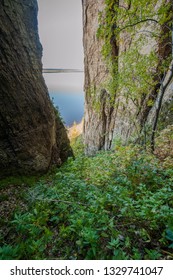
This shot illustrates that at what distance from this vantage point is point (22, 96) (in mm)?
3656

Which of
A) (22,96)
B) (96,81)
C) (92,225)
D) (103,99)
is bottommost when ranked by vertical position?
(92,225)

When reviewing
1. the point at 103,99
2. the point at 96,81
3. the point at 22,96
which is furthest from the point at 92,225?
the point at 96,81

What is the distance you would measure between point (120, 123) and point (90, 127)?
3738 millimetres

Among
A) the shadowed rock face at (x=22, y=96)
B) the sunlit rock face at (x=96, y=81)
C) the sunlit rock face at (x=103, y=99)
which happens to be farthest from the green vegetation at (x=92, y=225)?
the sunlit rock face at (x=96, y=81)

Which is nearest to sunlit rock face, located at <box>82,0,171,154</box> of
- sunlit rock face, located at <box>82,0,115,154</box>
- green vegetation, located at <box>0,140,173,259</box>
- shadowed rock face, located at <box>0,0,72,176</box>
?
sunlit rock face, located at <box>82,0,115,154</box>

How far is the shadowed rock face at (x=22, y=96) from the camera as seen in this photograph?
11.0ft

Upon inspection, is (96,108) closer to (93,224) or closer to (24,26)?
(24,26)

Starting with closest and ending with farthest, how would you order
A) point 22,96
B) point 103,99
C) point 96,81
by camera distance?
point 22,96 < point 103,99 < point 96,81

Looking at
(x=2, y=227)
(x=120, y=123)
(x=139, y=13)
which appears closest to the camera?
(x=2, y=227)

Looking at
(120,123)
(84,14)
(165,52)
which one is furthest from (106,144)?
(84,14)

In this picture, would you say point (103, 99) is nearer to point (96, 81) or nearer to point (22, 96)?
point (96, 81)

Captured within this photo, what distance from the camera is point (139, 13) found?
133 inches

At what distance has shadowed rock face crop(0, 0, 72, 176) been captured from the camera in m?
3.35

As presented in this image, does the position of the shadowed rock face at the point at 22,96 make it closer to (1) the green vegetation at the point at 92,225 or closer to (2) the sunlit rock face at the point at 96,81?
(1) the green vegetation at the point at 92,225
